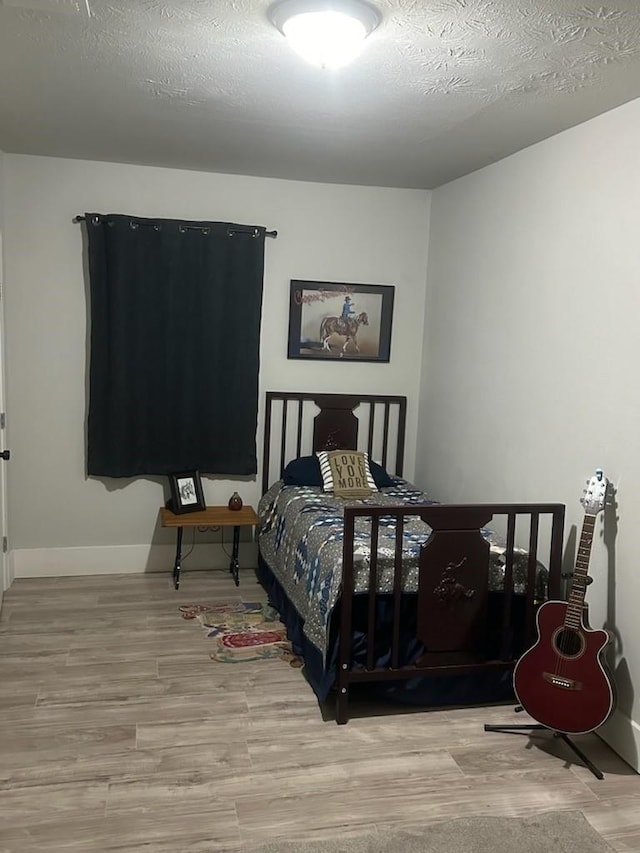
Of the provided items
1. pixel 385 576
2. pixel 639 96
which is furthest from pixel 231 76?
pixel 385 576

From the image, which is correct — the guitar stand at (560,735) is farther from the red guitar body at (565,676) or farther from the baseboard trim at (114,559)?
the baseboard trim at (114,559)

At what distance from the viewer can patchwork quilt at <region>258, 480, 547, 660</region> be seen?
3178 mm

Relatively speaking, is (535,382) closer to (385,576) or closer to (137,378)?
(385,576)

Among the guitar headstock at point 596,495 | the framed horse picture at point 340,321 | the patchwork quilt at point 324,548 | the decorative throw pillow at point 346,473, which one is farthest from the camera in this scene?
the framed horse picture at point 340,321

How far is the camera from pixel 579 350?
323cm

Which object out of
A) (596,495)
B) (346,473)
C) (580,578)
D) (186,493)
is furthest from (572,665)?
(186,493)

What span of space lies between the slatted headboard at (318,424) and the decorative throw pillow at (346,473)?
0.32 metres

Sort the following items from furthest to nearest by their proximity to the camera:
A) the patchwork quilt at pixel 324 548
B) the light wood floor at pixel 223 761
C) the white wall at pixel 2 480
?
the white wall at pixel 2 480 < the patchwork quilt at pixel 324 548 < the light wood floor at pixel 223 761

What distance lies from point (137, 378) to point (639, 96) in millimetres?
3025

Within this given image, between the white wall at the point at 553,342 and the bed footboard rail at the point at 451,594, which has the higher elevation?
the white wall at the point at 553,342

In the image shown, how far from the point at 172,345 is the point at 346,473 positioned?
1309 mm

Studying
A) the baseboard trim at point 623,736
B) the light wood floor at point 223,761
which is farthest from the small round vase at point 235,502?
the baseboard trim at point 623,736

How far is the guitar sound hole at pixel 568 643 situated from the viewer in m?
2.84

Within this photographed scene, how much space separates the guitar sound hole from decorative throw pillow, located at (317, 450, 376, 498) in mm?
1703
